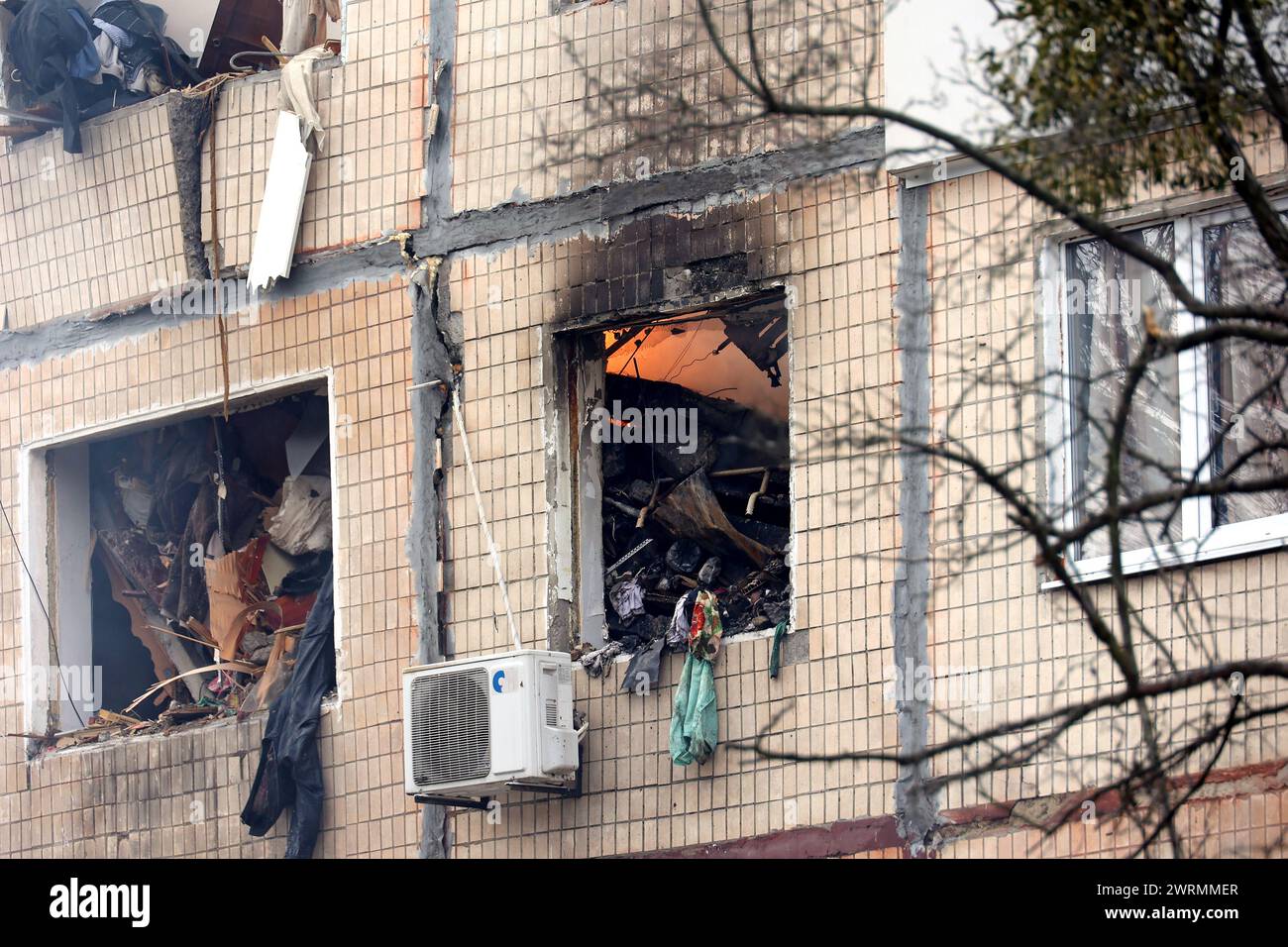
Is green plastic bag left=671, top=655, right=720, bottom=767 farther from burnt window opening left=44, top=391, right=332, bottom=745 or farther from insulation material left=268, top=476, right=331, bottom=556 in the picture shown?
insulation material left=268, top=476, right=331, bottom=556

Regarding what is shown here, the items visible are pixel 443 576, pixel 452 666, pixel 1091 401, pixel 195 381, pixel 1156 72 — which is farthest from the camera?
pixel 195 381

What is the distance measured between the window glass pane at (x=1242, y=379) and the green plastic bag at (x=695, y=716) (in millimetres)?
2593

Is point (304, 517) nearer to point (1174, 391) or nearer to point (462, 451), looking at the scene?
point (462, 451)

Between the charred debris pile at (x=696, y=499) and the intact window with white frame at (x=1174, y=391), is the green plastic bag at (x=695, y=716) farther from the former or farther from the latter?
the intact window with white frame at (x=1174, y=391)

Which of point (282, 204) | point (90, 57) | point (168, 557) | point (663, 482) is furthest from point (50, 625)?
point (663, 482)

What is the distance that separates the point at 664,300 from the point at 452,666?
83.6 inches

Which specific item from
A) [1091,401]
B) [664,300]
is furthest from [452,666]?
[1091,401]

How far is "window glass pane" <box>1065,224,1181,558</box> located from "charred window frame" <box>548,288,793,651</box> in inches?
63.3

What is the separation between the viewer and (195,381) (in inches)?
557

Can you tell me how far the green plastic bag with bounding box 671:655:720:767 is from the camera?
39.2 ft

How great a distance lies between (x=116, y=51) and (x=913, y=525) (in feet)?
19.7

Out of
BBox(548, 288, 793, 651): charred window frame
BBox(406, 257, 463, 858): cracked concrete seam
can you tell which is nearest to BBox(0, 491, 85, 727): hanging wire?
BBox(406, 257, 463, 858): cracked concrete seam

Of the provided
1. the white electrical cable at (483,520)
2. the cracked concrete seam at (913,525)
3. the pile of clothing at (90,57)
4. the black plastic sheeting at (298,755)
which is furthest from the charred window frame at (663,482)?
the pile of clothing at (90,57)

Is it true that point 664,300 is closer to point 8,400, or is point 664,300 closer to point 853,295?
point 853,295
